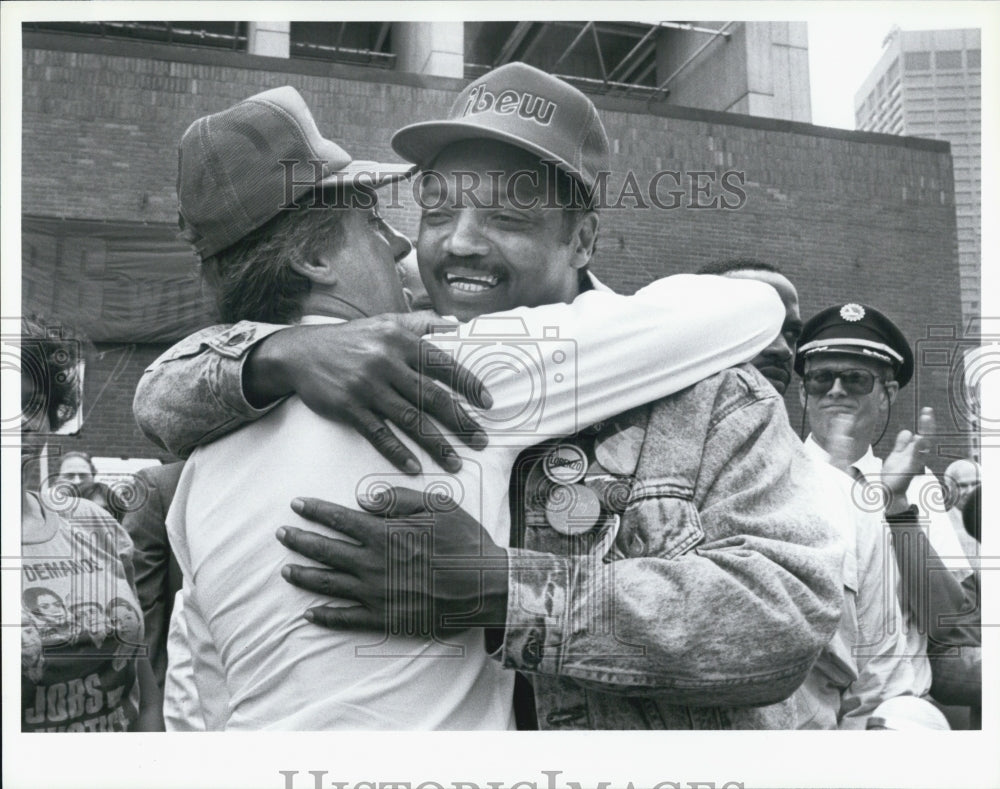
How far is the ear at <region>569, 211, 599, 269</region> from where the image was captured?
179 inches

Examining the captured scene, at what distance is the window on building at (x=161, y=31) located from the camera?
15.5 feet

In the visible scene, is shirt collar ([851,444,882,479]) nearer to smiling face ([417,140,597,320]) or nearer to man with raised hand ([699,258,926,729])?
man with raised hand ([699,258,926,729])

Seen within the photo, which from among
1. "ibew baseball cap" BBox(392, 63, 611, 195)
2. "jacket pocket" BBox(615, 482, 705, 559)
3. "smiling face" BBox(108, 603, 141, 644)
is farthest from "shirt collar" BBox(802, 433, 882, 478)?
"smiling face" BBox(108, 603, 141, 644)

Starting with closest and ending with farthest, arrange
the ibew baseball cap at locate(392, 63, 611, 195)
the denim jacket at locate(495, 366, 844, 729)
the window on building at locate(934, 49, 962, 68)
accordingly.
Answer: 1. the denim jacket at locate(495, 366, 844, 729)
2. the ibew baseball cap at locate(392, 63, 611, 195)
3. the window on building at locate(934, 49, 962, 68)

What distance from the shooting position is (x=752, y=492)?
4.25 meters

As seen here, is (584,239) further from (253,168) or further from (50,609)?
(50,609)

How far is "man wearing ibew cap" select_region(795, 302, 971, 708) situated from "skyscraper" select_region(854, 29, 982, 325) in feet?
1.34

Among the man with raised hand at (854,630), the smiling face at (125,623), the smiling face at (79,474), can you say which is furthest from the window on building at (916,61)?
the smiling face at (125,623)

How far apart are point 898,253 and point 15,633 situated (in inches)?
144

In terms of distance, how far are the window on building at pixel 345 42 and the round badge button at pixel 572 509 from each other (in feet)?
5.88

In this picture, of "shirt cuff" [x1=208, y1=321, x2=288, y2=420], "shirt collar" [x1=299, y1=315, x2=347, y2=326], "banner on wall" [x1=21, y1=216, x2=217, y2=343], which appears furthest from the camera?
"banner on wall" [x1=21, y1=216, x2=217, y2=343]

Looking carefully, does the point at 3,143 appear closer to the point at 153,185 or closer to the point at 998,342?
the point at 153,185

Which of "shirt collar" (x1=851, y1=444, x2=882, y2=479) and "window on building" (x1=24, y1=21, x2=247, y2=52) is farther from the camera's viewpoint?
"window on building" (x1=24, y1=21, x2=247, y2=52)

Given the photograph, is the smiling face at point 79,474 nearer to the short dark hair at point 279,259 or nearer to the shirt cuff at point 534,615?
the short dark hair at point 279,259
